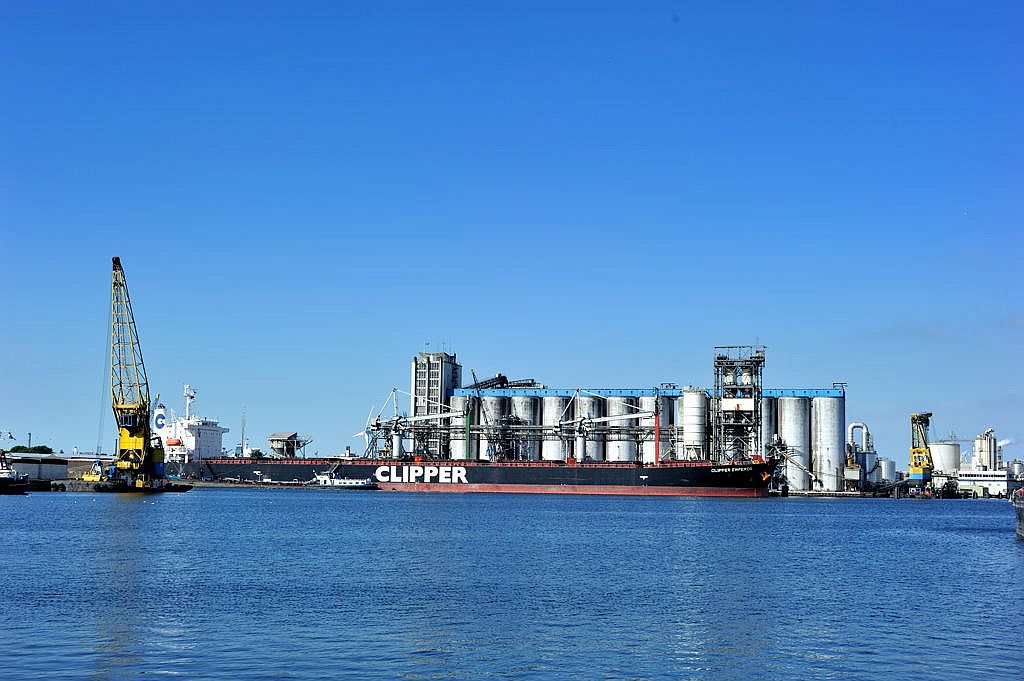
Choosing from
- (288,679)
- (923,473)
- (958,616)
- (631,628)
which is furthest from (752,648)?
(923,473)

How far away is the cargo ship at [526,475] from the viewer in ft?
414

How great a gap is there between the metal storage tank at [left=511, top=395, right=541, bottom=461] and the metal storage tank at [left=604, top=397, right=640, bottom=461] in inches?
362

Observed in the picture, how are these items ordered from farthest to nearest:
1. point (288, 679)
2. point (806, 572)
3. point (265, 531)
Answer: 1. point (265, 531)
2. point (806, 572)
3. point (288, 679)

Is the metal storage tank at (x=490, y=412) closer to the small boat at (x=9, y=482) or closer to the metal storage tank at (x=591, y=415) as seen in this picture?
the metal storage tank at (x=591, y=415)

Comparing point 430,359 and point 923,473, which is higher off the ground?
point 430,359

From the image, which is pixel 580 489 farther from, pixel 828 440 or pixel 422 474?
pixel 828 440

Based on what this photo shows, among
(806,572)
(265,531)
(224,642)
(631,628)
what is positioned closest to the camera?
(224,642)

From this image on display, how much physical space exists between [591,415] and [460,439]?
56.9ft

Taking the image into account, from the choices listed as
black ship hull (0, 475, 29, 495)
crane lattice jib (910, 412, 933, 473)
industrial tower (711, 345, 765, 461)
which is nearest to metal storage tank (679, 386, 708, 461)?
industrial tower (711, 345, 765, 461)

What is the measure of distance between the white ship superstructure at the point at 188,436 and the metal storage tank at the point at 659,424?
58.7 meters

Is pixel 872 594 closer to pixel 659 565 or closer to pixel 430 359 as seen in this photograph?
pixel 659 565

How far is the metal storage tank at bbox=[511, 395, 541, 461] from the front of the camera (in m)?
149

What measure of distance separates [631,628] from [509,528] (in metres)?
38.0

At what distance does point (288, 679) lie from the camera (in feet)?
76.0
